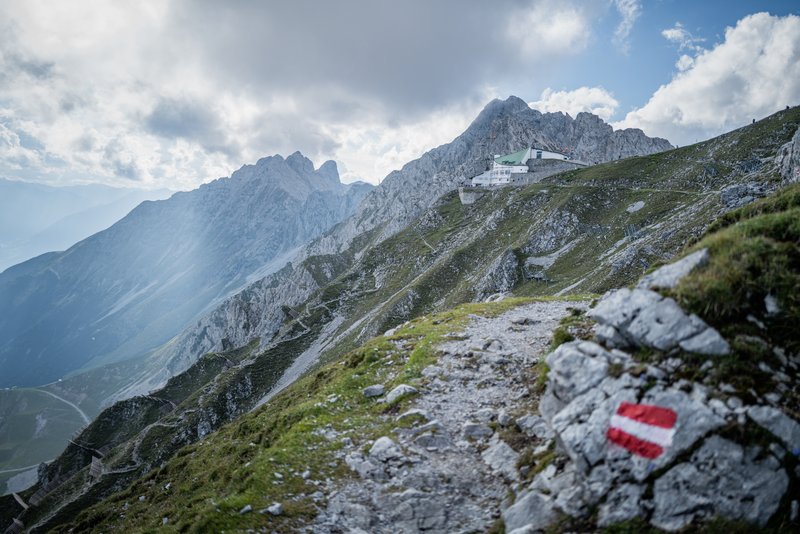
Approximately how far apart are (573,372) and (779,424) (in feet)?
13.1

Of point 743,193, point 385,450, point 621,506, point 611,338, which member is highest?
point 743,193

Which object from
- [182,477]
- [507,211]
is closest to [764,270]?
[182,477]

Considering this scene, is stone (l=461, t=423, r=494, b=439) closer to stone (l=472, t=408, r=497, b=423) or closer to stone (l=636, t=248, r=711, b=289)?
stone (l=472, t=408, r=497, b=423)

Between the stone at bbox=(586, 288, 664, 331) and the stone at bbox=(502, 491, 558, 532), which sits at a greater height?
the stone at bbox=(586, 288, 664, 331)

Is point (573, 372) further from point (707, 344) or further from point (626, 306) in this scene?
point (707, 344)

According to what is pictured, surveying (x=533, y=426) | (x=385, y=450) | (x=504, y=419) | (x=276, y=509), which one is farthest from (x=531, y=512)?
(x=276, y=509)

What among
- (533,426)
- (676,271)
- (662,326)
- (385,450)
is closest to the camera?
(662,326)

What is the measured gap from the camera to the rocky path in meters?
9.08

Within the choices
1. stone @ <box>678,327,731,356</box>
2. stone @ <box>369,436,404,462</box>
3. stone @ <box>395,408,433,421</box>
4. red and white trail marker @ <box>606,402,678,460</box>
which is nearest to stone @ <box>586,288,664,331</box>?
stone @ <box>678,327,731,356</box>

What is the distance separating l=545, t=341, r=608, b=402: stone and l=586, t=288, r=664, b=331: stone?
36.9 inches

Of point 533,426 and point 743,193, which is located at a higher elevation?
point 743,193

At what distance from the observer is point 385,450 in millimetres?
11656

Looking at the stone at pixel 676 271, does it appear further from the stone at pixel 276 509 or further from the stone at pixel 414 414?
the stone at pixel 276 509

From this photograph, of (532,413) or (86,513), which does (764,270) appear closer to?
Result: (532,413)
